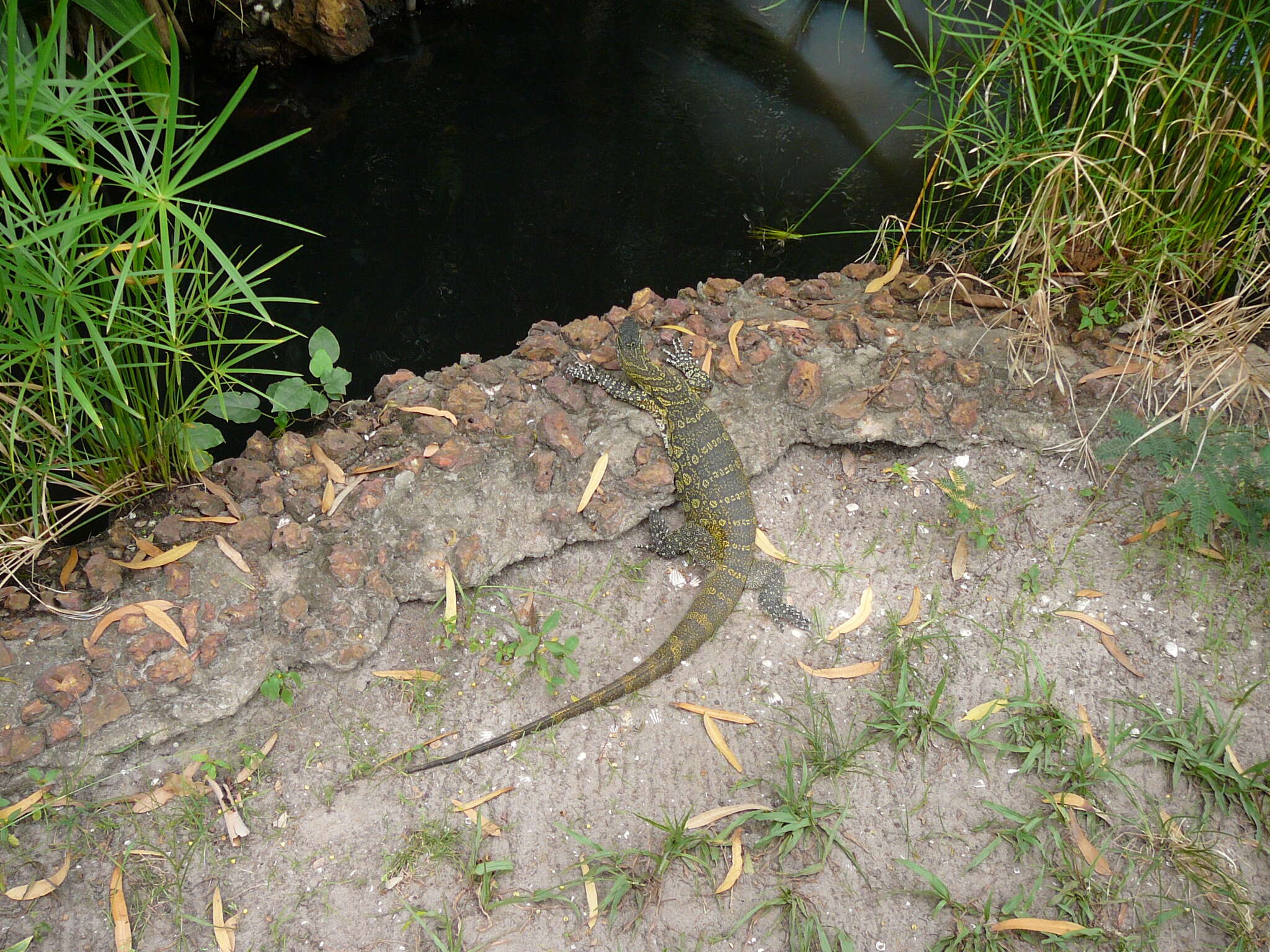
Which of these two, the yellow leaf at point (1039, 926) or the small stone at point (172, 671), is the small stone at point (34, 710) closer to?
the small stone at point (172, 671)

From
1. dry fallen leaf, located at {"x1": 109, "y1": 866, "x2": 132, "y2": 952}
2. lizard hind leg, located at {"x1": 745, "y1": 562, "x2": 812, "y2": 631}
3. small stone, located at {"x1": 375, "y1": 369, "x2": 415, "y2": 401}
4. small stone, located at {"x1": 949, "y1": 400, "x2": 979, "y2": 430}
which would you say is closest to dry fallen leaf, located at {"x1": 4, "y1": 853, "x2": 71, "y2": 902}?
dry fallen leaf, located at {"x1": 109, "y1": 866, "x2": 132, "y2": 952}

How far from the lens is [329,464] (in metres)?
3.55

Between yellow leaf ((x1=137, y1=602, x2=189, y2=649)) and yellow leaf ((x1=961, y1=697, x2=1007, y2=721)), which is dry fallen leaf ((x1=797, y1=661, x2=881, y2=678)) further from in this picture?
yellow leaf ((x1=137, y1=602, x2=189, y2=649))

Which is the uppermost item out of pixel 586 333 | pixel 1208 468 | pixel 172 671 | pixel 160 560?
pixel 1208 468

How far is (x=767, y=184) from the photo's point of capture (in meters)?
5.59

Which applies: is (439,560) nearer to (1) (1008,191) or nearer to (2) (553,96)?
(1) (1008,191)

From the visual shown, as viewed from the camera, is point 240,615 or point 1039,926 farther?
point 240,615

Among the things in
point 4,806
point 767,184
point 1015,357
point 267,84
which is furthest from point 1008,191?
point 267,84

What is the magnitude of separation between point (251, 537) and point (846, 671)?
2.38 m

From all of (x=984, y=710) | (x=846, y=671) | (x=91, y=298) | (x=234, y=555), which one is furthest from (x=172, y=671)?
(x=984, y=710)

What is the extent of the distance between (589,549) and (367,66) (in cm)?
500

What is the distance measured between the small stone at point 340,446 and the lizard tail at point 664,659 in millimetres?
1353

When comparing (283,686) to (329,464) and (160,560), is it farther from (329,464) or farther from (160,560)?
(329,464)

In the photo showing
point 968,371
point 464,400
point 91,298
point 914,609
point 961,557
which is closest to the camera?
point 91,298
